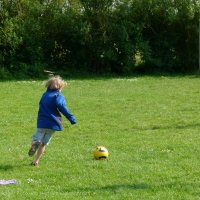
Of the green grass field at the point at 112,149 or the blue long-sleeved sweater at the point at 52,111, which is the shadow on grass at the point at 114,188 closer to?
the green grass field at the point at 112,149

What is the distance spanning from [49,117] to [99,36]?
21.8 m

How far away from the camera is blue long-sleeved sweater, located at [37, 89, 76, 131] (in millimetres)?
9211

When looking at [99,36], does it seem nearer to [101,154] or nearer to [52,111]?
[101,154]

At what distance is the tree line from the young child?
19604 mm

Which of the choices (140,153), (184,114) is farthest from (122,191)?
(184,114)

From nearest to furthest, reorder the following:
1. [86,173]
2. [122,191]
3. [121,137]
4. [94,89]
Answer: [122,191], [86,173], [121,137], [94,89]

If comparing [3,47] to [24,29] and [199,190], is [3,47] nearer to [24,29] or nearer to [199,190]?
[24,29]

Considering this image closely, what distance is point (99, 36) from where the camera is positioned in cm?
3067

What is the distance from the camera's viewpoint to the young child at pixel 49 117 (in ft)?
30.2

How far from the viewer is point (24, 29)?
2916 centimetres

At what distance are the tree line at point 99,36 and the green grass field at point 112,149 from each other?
9.83m

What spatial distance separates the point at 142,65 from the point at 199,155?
22034mm

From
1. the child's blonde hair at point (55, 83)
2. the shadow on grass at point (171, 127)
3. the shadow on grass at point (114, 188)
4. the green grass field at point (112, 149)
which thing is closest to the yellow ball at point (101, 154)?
the green grass field at point (112, 149)

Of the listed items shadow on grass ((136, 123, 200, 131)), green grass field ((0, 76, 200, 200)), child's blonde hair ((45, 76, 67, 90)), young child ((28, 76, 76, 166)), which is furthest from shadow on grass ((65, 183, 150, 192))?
shadow on grass ((136, 123, 200, 131))
